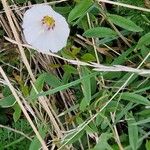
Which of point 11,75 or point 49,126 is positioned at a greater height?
point 11,75

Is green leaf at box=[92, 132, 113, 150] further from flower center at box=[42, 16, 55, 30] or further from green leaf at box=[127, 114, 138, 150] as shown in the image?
flower center at box=[42, 16, 55, 30]

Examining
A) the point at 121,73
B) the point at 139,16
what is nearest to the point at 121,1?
the point at 139,16

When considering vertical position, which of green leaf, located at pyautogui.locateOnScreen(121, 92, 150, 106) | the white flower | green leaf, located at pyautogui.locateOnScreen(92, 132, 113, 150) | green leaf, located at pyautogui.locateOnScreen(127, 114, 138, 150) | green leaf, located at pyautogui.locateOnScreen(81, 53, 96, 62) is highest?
the white flower

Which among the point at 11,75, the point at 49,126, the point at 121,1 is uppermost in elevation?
the point at 121,1

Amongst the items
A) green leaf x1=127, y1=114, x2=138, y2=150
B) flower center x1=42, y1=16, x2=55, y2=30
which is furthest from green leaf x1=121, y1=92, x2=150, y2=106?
flower center x1=42, y1=16, x2=55, y2=30

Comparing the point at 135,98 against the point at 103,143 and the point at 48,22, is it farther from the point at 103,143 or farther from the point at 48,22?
the point at 48,22

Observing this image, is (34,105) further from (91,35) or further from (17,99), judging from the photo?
(91,35)
